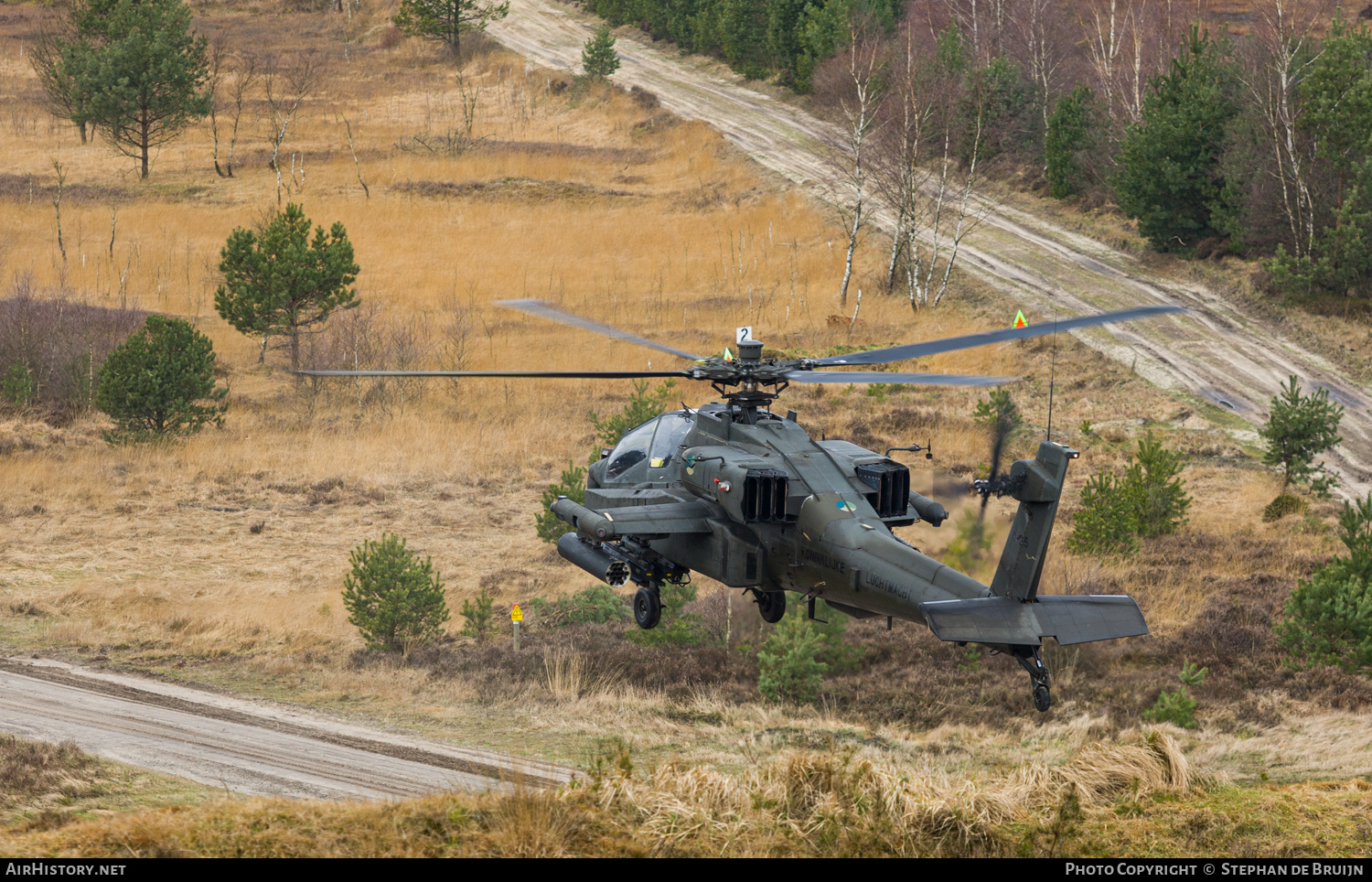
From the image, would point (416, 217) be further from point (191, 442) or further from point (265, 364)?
point (191, 442)

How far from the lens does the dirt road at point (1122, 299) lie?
36.7m

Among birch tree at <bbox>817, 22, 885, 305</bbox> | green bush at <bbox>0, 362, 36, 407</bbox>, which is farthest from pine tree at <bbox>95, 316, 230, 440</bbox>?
birch tree at <bbox>817, 22, 885, 305</bbox>

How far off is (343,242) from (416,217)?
21.7m

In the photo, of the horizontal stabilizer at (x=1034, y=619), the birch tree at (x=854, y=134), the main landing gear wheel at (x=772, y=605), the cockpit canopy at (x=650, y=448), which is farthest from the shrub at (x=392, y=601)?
the birch tree at (x=854, y=134)

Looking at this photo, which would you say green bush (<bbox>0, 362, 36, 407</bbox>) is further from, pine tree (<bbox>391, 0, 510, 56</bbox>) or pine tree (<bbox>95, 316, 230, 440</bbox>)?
pine tree (<bbox>391, 0, 510, 56</bbox>)

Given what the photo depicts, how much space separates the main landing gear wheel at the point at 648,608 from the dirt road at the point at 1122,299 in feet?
72.6

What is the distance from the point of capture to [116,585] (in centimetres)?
2570

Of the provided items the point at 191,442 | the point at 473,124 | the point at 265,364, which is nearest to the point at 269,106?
the point at 473,124

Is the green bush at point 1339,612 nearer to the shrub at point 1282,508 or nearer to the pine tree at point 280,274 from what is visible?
the shrub at point 1282,508

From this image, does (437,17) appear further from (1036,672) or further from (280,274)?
(1036,672)

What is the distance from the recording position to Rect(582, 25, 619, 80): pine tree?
74.1m

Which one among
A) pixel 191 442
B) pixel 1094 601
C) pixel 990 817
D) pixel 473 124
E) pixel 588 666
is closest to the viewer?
pixel 990 817

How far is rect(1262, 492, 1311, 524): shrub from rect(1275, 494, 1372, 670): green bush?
10229 millimetres
